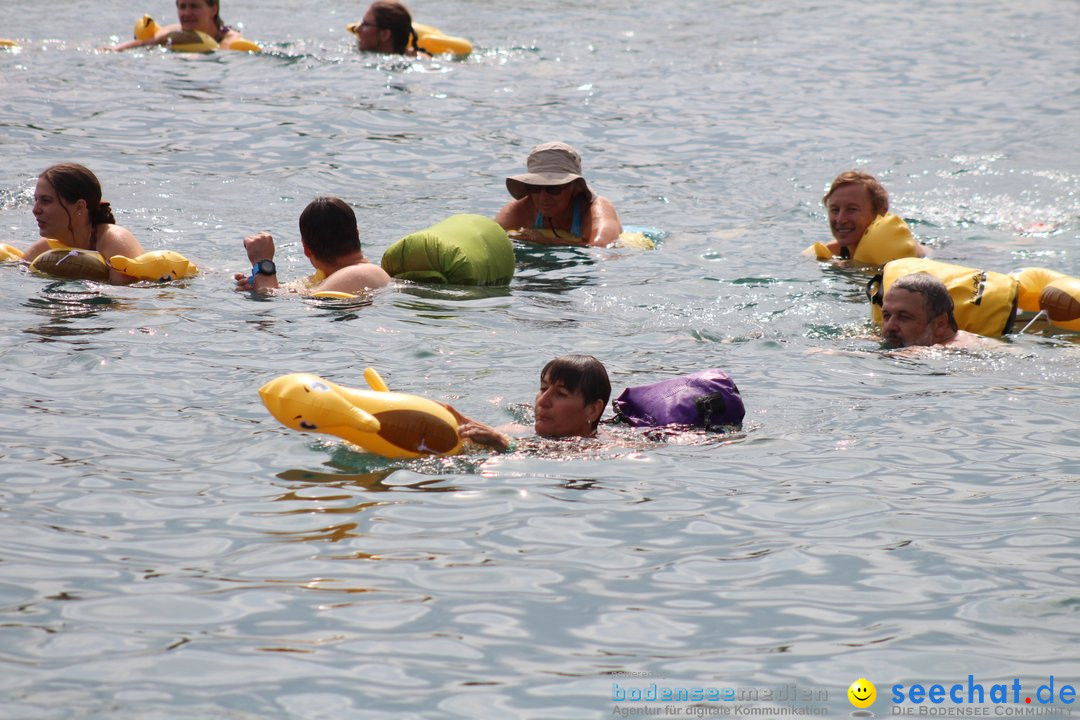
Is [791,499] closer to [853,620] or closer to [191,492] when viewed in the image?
[853,620]

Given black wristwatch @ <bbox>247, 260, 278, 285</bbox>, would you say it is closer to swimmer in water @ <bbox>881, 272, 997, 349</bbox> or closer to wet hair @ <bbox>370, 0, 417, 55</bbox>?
swimmer in water @ <bbox>881, 272, 997, 349</bbox>

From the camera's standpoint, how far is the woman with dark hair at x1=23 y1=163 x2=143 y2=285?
8.90 metres

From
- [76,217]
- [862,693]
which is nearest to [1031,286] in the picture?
[862,693]

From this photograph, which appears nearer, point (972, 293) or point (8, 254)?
point (972, 293)

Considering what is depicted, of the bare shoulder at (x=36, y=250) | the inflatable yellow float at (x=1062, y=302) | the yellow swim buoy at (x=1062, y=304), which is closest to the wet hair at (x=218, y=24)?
the bare shoulder at (x=36, y=250)

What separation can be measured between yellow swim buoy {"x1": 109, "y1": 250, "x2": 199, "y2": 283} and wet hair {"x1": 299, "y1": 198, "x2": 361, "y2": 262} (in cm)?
94

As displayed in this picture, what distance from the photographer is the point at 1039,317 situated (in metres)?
8.57

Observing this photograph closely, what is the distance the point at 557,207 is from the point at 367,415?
19.0ft

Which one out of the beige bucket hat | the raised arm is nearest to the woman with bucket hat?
the beige bucket hat

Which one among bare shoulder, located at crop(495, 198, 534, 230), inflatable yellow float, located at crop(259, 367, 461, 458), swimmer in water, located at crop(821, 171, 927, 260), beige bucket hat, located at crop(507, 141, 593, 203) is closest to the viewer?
inflatable yellow float, located at crop(259, 367, 461, 458)

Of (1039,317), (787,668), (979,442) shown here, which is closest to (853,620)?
(787,668)

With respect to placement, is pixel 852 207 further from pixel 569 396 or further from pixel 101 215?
pixel 101 215

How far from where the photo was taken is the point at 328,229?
8750 millimetres

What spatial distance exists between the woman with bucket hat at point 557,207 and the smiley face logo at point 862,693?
6.91 m
